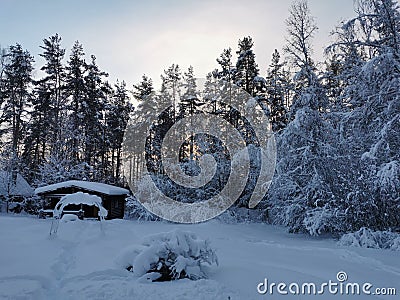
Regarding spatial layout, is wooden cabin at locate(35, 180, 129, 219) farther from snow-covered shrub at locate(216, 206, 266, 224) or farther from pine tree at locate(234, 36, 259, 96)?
pine tree at locate(234, 36, 259, 96)

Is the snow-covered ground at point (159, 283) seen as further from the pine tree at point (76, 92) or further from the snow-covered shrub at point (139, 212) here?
the pine tree at point (76, 92)

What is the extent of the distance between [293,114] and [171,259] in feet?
37.2

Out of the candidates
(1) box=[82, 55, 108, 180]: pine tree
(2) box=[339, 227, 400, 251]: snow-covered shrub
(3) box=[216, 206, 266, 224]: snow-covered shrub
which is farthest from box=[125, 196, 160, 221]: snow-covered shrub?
(2) box=[339, 227, 400, 251]: snow-covered shrub

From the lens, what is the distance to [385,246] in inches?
409

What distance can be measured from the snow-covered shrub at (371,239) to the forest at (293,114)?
895 mm

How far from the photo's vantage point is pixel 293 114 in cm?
1545

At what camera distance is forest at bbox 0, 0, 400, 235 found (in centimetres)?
1129

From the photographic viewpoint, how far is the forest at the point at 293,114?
11.3m

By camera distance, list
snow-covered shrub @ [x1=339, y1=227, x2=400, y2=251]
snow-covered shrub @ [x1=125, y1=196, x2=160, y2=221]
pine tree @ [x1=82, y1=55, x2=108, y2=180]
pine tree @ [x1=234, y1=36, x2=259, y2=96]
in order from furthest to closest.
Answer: pine tree @ [x1=82, y1=55, x2=108, y2=180] → pine tree @ [x1=234, y1=36, x2=259, y2=96] → snow-covered shrub @ [x1=125, y1=196, x2=160, y2=221] → snow-covered shrub @ [x1=339, y1=227, x2=400, y2=251]

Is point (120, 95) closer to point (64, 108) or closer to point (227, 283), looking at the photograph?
point (64, 108)

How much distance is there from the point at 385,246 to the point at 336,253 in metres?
2.81

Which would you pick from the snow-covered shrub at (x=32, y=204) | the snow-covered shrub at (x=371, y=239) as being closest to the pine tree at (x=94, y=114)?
the snow-covered shrub at (x=32, y=204)

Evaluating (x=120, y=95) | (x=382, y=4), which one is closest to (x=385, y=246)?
(x=382, y=4)

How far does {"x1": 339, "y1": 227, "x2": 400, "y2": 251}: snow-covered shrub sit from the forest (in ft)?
2.94
